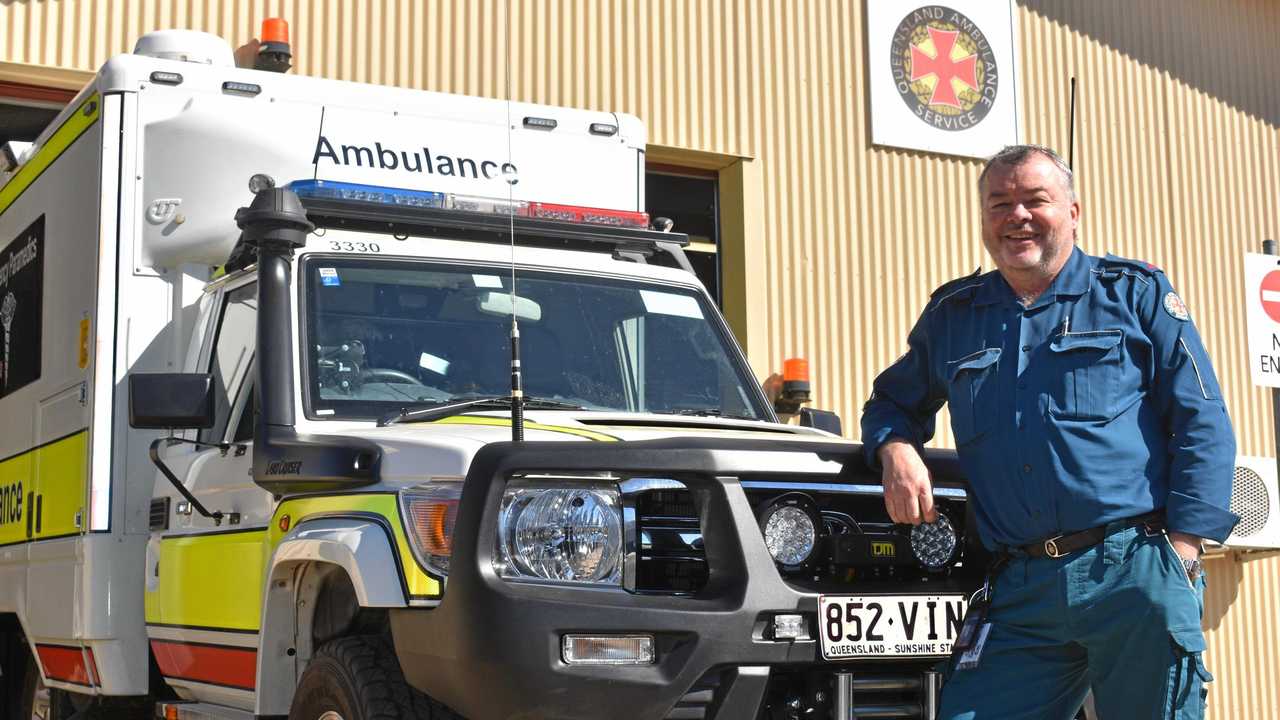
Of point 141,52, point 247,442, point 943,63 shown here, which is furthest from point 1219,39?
point 247,442

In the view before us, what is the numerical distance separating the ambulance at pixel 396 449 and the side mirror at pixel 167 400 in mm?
12

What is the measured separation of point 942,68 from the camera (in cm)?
1323

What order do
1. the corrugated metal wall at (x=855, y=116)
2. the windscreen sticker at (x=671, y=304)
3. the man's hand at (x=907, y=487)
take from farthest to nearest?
the corrugated metal wall at (x=855, y=116)
the windscreen sticker at (x=671, y=304)
the man's hand at (x=907, y=487)

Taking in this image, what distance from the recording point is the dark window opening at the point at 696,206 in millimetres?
12438

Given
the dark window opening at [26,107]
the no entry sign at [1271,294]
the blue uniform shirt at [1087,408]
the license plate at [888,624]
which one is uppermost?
the dark window opening at [26,107]

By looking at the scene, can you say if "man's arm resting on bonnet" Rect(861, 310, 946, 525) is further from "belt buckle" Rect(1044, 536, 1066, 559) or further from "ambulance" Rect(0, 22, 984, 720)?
"belt buckle" Rect(1044, 536, 1066, 559)

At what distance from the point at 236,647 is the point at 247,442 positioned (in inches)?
26.7

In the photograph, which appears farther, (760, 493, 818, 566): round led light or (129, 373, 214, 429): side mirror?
(129, 373, 214, 429): side mirror

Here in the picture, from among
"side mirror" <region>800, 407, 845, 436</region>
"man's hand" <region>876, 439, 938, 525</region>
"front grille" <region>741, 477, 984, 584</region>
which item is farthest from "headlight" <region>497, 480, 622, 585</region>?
"side mirror" <region>800, 407, 845, 436</region>

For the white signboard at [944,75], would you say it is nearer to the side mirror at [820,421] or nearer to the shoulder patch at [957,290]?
the side mirror at [820,421]

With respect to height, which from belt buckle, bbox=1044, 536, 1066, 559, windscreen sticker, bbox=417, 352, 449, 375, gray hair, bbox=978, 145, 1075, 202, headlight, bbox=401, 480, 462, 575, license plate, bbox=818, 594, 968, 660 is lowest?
license plate, bbox=818, 594, 968, 660

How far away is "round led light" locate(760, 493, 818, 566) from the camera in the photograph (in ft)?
14.0

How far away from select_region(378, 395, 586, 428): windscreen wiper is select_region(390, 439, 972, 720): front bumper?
0.86 meters

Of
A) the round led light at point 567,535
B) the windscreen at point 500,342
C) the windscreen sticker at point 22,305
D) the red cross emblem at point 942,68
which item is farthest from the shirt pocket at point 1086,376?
the red cross emblem at point 942,68
